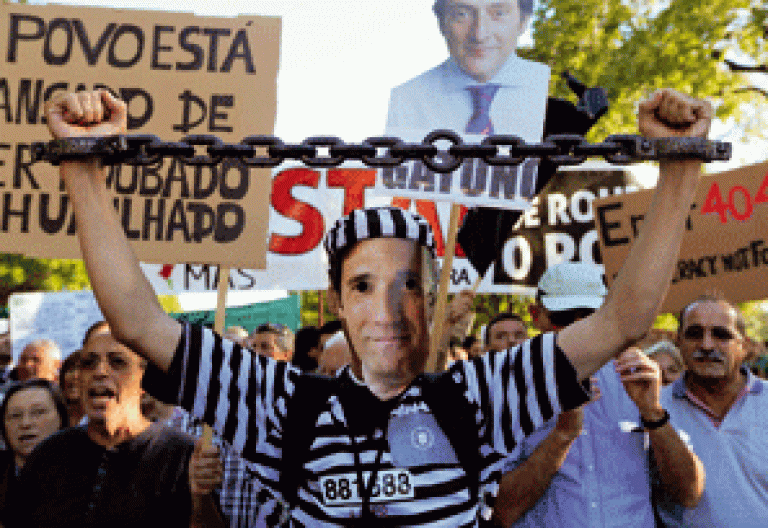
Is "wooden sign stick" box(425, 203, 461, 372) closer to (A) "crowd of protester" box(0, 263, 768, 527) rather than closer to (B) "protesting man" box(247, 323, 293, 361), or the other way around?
(A) "crowd of protester" box(0, 263, 768, 527)

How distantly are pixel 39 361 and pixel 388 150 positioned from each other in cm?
575

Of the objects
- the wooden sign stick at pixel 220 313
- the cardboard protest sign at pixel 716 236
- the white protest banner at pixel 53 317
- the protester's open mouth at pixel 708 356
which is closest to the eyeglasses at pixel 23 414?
the wooden sign stick at pixel 220 313

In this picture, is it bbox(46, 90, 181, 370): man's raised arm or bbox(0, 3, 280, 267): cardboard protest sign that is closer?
bbox(46, 90, 181, 370): man's raised arm

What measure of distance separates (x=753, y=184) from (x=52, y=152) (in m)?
6.11

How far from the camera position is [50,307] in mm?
9547

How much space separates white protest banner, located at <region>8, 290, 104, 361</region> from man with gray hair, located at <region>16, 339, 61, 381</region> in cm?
206

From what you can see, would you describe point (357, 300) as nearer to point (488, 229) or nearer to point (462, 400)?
point (462, 400)

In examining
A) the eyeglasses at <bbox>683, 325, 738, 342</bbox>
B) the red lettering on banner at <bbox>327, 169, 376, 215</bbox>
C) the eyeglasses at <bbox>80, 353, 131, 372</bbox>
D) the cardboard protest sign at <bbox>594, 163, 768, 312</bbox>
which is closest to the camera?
the eyeglasses at <bbox>80, 353, 131, 372</bbox>

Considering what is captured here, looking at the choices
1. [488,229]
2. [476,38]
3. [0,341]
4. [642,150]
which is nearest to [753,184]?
[488,229]

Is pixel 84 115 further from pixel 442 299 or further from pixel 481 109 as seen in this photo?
pixel 481 109

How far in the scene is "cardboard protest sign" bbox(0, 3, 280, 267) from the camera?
4840 millimetres

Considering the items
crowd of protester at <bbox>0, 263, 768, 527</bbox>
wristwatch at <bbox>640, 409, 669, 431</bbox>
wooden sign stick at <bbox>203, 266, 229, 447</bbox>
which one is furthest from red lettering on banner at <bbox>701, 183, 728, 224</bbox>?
wooden sign stick at <bbox>203, 266, 229, 447</bbox>

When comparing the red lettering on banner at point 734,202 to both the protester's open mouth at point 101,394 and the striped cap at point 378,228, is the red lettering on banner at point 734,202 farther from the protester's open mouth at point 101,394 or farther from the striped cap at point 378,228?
the striped cap at point 378,228

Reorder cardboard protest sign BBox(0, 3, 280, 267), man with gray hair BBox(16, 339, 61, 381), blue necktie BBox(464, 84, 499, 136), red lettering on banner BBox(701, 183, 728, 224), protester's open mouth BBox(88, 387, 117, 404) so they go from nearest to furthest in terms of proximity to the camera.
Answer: protester's open mouth BBox(88, 387, 117, 404) < cardboard protest sign BBox(0, 3, 280, 267) < blue necktie BBox(464, 84, 499, 136) < red lettering on banner BBox(701, 183, 728, 224) < man with gray hair BBox(16, 339, 61, 381)
